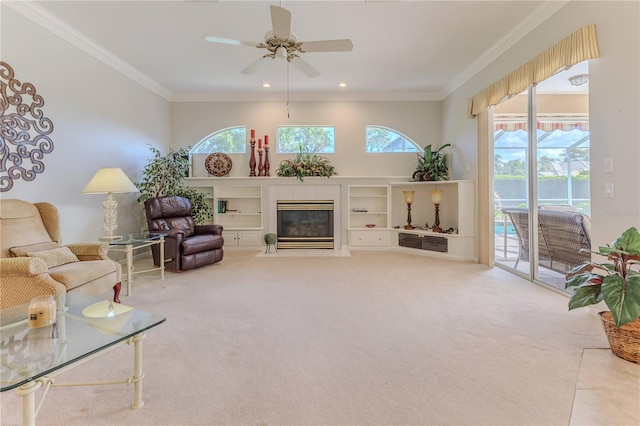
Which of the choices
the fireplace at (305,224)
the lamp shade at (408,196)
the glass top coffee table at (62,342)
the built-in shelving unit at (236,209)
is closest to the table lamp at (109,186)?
the glass top coffee table at (62,342)

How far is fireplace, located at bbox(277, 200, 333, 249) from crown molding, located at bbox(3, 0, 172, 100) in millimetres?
3128

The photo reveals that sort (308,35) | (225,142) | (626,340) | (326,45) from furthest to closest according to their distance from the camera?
(225,142)
(308,35)
(326,45)
(626,340)

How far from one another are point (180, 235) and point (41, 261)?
1.74m

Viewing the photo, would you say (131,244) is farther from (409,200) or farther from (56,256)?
(409,200)

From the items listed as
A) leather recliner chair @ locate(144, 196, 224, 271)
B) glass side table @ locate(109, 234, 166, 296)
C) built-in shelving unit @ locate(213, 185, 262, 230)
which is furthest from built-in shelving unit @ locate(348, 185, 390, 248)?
glass side table @ locate(109, 234, 166, 296)

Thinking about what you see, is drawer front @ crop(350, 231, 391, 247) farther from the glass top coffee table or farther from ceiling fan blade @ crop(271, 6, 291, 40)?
the glass top coffee table

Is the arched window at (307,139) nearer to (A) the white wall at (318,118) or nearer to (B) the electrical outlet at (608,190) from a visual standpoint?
(A) the white wall at (318,118)

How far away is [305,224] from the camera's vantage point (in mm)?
5941

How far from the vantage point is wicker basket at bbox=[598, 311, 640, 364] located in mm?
1854

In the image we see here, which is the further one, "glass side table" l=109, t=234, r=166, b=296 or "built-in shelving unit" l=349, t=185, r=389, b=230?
"built-in shelving unit" l=349, t=185, r=389, b=230

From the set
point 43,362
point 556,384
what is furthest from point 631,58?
point 43,362

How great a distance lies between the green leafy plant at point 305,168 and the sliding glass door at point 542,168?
113 inches

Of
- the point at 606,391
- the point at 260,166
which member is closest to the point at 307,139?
the point at 260,166

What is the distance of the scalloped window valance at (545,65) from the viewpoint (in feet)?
8.51
